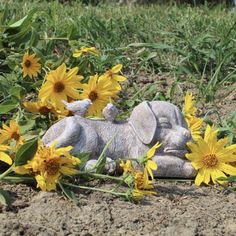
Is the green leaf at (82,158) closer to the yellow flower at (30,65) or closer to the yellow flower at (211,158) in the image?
the yellow flower at (211,158)

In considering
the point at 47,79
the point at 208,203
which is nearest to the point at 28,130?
the point at 47,79

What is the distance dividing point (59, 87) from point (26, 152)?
468 millimetres

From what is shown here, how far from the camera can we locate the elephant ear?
2479 mm

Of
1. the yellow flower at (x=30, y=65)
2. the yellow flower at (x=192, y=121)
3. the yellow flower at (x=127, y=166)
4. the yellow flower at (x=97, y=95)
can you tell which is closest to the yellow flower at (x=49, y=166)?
the yellow flower at (x=127, y=166)

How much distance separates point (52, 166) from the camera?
2213mm

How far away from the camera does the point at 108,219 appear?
2162 mm

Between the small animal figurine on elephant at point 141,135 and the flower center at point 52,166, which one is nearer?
the flower center at point 52,166

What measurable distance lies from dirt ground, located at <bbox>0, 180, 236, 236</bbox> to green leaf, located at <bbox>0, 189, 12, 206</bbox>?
0.06 feet

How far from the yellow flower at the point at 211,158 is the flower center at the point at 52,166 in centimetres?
51

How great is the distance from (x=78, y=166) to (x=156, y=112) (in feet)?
1.16

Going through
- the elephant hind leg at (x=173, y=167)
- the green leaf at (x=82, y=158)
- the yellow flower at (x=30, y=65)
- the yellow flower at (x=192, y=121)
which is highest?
the yellow flower at (x=30, y=65)

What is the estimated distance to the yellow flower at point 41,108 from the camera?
2623 millimetres

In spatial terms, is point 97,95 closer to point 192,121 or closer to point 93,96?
point 93,96

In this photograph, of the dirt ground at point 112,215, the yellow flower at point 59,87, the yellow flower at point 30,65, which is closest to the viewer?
the dirt ground at point 112,215
